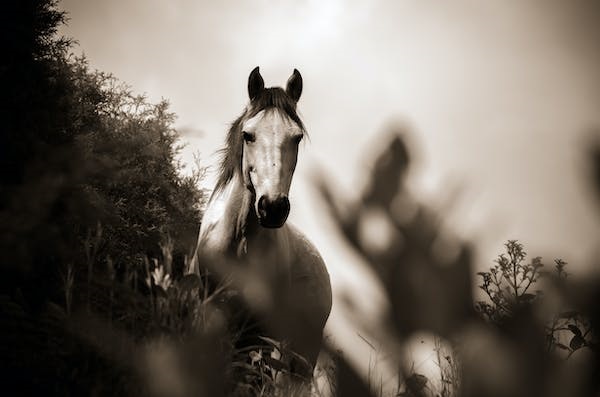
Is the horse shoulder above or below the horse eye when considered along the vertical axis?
below

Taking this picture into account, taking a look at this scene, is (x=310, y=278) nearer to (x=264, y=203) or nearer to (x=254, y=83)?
(x=264, y=203)

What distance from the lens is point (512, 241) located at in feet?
3.34

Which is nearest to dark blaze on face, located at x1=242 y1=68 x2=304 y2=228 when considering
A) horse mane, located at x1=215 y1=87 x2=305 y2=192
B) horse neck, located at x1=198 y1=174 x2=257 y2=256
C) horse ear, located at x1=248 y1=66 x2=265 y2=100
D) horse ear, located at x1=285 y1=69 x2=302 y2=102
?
horse mane, located at x1=215 y1=87 x2=305 y2=192

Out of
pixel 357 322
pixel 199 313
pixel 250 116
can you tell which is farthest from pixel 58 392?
pixel 250 116

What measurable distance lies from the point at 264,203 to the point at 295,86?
2.07m

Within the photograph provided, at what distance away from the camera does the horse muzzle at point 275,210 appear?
324 cm

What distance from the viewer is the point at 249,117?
410 centimetres

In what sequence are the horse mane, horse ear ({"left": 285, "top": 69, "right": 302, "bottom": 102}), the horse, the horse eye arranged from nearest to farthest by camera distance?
the horse < the horse eye < the horse mane < horse ear ({"left": 285, "top": 69, "right": 302, "bottom": 102})

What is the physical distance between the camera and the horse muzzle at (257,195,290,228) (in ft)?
10.6

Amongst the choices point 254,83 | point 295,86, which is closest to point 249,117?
point 254,83

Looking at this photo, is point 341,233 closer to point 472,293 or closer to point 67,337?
point 472,293

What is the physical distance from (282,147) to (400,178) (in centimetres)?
294

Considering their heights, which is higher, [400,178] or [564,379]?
[400,178]

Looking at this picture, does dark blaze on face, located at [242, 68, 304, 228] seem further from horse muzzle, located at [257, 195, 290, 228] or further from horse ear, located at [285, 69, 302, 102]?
horse ear, located at [285, 69, 302, 102]
